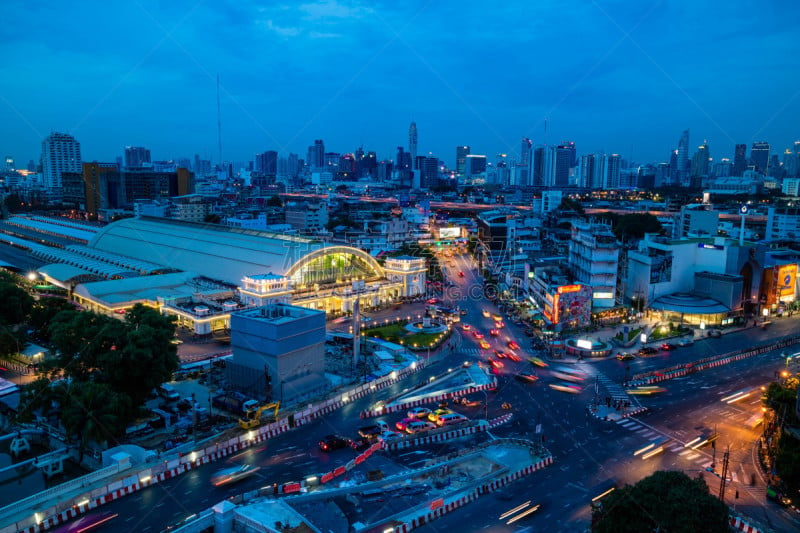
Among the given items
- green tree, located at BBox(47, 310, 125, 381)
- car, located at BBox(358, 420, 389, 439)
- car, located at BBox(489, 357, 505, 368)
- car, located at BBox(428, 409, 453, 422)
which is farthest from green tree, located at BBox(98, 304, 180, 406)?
car, located at BBox(489, 357, 505, 368)

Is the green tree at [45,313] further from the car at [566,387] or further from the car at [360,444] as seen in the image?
the car at [566,387]

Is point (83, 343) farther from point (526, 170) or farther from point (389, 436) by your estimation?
point (526, 170)

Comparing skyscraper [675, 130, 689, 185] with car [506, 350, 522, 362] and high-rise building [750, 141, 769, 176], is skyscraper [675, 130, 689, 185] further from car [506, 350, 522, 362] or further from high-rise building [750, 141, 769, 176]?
car [506, 350, 522, 362]

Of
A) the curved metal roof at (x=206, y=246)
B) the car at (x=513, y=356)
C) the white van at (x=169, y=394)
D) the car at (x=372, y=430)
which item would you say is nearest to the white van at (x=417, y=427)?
the car at (x=372, y=430)

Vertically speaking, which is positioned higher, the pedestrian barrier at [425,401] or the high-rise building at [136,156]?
the high-rise building at [136,156]

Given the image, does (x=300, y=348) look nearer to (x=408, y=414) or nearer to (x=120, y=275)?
(x=408, y=414)

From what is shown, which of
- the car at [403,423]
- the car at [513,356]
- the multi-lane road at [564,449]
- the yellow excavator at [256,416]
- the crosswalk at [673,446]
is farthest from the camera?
the car at [513,356]

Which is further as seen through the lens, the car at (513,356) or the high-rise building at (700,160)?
the high-rise building at (700,160)

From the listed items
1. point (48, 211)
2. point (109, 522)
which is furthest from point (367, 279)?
point (48, 211)
